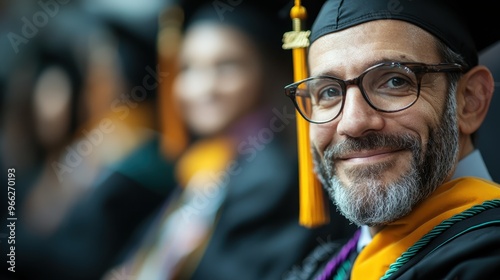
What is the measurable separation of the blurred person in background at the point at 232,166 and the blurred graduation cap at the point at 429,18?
386mm

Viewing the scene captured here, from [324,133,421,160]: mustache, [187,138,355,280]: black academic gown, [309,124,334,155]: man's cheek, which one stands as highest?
[309,124,334,155]: man's cheek

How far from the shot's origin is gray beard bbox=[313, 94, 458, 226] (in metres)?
0.96

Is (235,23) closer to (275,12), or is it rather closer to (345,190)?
(275,12)

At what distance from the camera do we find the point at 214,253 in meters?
1.55

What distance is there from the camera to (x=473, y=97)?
1.06 metres

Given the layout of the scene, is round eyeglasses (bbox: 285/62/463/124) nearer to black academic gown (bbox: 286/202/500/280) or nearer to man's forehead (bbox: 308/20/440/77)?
man's forehead (bbox: 308/20/440/77)

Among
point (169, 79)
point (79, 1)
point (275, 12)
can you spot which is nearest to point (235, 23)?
point (275, 12)

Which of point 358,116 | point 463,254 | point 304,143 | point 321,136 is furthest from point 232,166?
point 463,254

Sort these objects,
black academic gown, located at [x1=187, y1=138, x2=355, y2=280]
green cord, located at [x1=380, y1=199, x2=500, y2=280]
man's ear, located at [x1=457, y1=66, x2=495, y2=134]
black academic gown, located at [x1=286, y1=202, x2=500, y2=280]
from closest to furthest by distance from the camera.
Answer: black academic gown, located at [x1=286, y1=202, x2=500, y2=280] < green cord, located at [x1=380, y1=199, x2=500, y2=280] < man's ear, located at [x1=457, y1=66, x2=495, y2=134] < black academic gown, located at [x1=187, y1=138, x2=355, y2=280]

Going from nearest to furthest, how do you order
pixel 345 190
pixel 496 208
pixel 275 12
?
pixel 496 208, pixel 345 190, pixel 275 12

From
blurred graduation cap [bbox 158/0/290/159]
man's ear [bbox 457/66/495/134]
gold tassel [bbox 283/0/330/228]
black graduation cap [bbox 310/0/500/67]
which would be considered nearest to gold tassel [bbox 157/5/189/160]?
blurred graduation cap [bbox 158/0/290/159]

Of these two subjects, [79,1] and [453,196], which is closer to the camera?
[453,196]

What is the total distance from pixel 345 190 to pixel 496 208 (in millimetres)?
275

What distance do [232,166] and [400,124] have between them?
0.72 m
